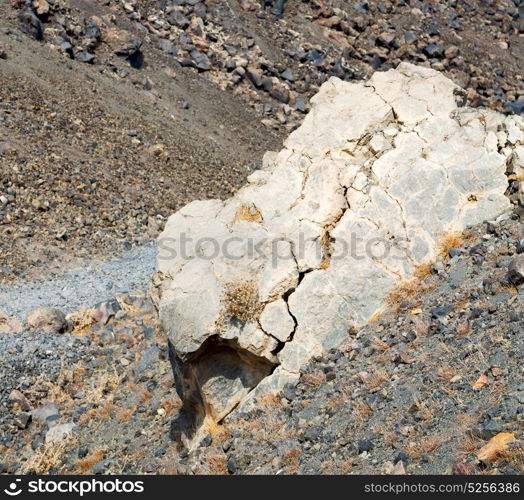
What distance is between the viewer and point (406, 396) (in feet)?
31.7

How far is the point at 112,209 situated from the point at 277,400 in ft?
47.8

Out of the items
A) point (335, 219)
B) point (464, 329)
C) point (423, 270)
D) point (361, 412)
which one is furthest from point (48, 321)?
point (464, 329)

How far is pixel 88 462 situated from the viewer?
12.2m

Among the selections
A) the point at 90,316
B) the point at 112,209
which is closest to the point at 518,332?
the point at 90,316

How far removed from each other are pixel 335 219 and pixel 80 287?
939 cm

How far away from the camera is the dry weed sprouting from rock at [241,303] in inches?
425

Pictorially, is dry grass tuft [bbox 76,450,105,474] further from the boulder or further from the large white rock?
the boulder

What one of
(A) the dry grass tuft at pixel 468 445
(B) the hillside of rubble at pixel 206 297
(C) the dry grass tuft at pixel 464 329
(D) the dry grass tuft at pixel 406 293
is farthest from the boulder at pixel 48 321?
(A) the dry grass tuft at pixel 468 445

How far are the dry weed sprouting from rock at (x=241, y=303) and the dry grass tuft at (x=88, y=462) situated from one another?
3358 mm

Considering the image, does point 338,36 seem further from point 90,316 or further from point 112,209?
point 90,316

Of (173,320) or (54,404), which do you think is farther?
(54,404)

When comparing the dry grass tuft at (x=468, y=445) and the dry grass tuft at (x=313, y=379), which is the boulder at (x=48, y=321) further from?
the dry grass tuft at (x=468, y=445)

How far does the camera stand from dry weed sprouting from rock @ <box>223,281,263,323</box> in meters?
10.8

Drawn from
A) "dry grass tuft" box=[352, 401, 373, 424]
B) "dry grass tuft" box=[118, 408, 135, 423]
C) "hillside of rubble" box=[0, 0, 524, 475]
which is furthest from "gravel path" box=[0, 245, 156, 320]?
"dry grass tuft" box=[352, 401, 373, 424]
